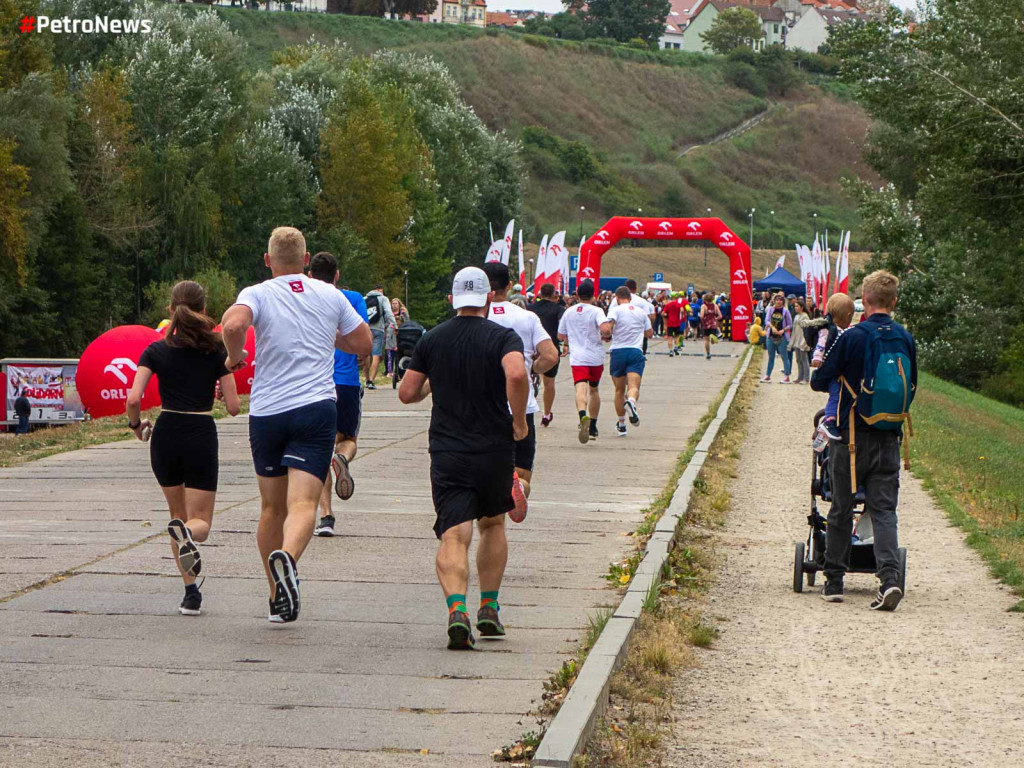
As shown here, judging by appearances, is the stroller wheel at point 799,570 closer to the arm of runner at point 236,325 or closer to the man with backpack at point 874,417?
the man with backpack at point 874,417

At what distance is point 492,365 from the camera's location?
260 inches

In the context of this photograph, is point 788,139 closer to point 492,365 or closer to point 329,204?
point 329,204

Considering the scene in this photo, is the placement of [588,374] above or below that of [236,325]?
below

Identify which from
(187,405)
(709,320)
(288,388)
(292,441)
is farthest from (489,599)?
(709,320)

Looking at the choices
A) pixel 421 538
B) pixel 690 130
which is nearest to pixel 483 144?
pixel 421 538

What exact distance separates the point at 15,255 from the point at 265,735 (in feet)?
126

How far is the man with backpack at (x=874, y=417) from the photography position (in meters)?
8.12

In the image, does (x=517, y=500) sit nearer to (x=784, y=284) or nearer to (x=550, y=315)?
(x=550, y=315)

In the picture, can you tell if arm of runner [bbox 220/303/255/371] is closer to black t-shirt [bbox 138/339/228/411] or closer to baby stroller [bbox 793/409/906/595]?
black t-shirt [bbox 138/339/228/411]

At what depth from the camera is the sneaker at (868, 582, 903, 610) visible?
807 centimetres

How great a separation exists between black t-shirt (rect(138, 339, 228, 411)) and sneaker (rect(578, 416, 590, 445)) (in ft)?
30.6

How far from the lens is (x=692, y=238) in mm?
54094

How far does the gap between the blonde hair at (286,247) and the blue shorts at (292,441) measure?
729 mm

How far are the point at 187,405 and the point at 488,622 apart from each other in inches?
78.1
